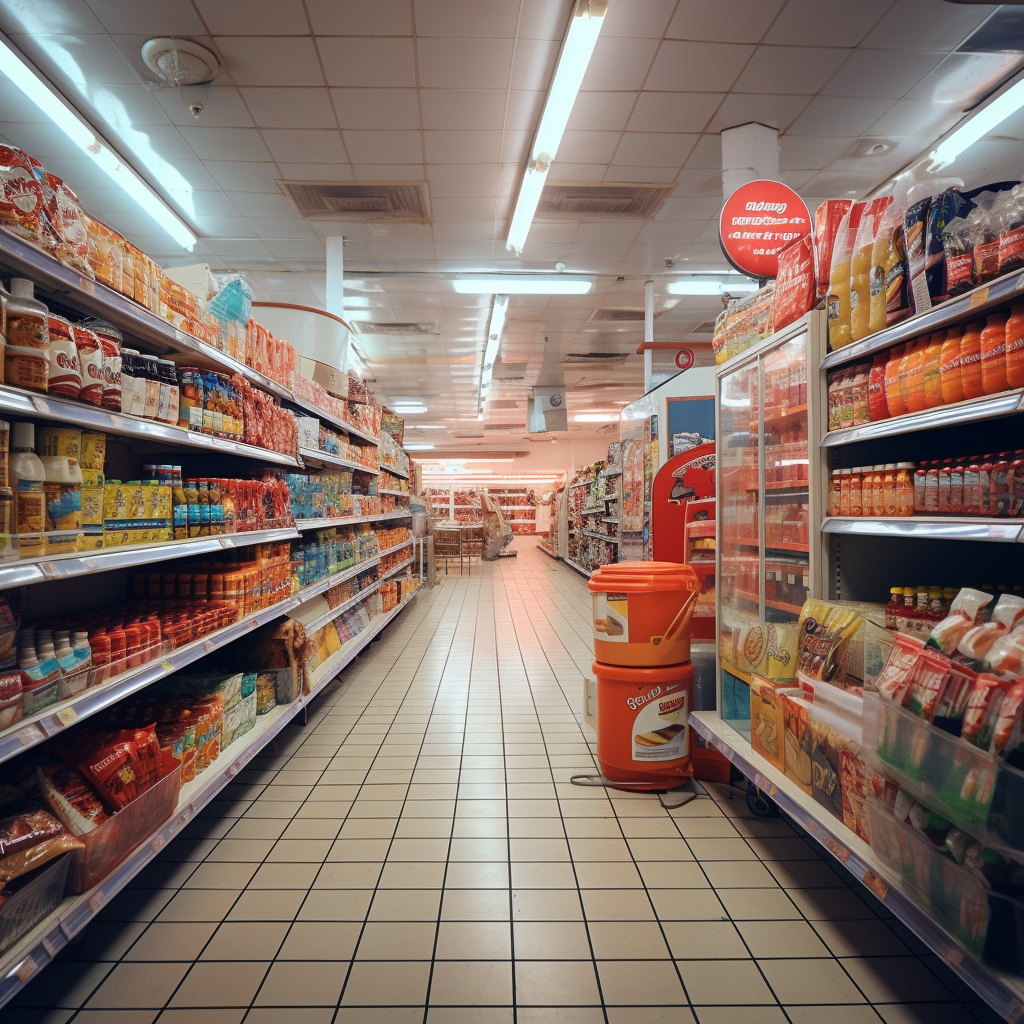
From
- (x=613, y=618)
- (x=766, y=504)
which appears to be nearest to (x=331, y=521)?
(x=613, y=618)

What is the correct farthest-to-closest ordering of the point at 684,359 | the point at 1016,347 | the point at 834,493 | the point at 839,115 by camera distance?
the point at 684,359, the point at 839,115, the point at 834,493, the point at 1016,347

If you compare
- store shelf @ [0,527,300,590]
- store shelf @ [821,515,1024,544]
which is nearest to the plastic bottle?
store shelf @ [0,527,300,590]

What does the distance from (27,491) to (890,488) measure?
2.54m

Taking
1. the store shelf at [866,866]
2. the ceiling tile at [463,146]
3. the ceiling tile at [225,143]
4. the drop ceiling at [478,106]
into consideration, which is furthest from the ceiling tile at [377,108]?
the store shelf at [866,866]

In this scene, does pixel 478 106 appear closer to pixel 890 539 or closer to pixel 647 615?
pixel 647 615

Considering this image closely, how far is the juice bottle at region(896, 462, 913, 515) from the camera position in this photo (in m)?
1.96

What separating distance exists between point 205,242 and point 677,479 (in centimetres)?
626

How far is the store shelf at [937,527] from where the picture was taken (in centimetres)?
152

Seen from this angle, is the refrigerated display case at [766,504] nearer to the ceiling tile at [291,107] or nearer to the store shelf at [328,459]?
the store shelf at [328,459]

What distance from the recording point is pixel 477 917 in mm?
2051

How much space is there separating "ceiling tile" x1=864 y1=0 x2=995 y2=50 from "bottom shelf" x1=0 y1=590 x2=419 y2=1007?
560 cm

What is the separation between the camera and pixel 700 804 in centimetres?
285

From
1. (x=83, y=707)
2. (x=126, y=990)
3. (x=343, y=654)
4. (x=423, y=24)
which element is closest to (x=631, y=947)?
(x=126, y=990)

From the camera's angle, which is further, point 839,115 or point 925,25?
point 839,115
